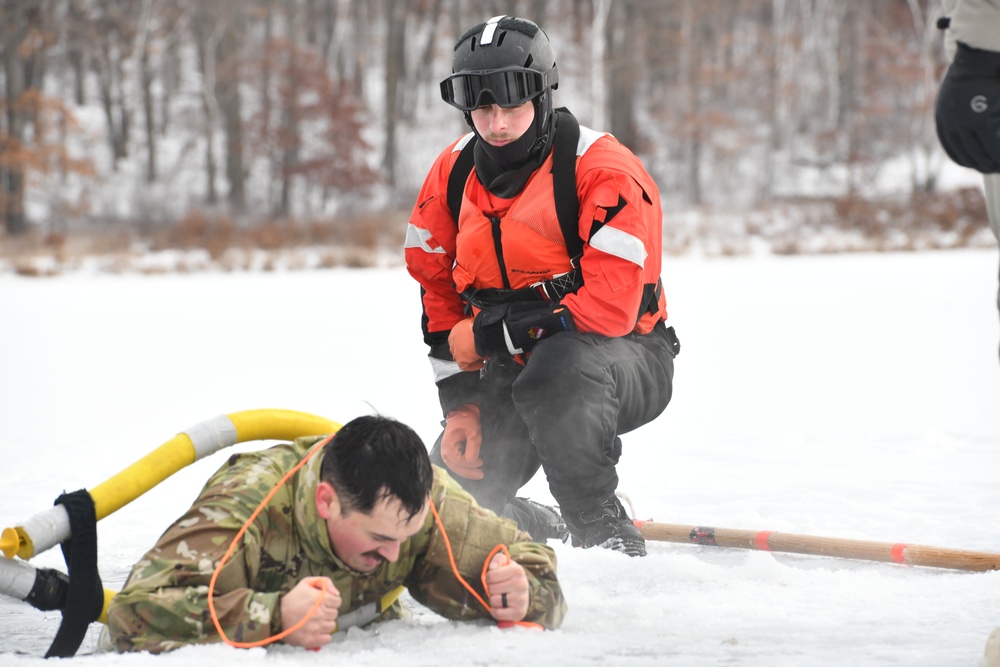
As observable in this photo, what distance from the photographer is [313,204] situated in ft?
100

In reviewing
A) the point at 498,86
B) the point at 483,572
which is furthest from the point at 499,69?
the point at 483,572

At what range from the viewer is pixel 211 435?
2787mm

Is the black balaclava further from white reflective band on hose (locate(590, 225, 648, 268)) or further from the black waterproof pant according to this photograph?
the black waterproof pant

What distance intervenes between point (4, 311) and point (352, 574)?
1099 centimetres

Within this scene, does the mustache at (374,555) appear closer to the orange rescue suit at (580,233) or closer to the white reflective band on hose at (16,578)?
the white reflective band on hose at (16,578)

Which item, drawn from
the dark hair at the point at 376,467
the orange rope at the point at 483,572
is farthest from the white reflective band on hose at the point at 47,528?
the orange rope at the point at 483,572

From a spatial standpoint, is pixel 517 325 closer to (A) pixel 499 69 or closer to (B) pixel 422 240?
(B) pixel 422 240

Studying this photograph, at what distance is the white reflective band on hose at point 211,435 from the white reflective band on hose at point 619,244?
127 cm

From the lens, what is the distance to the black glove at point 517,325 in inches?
141

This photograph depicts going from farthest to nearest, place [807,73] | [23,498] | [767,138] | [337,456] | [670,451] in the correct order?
1. [807,73]
2. [767,138]
3. [670,451]
4. [23,498]
5. [337,456]

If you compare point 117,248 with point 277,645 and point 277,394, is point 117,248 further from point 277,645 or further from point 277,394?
point 277,645

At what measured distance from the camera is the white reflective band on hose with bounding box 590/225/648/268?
11.3 feet

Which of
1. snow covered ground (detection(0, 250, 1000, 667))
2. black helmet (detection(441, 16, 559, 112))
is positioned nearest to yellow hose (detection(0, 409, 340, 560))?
snow covered ground (detection(0, 250, 1000, 667))

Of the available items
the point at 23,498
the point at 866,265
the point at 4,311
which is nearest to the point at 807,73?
the point at 866,265
